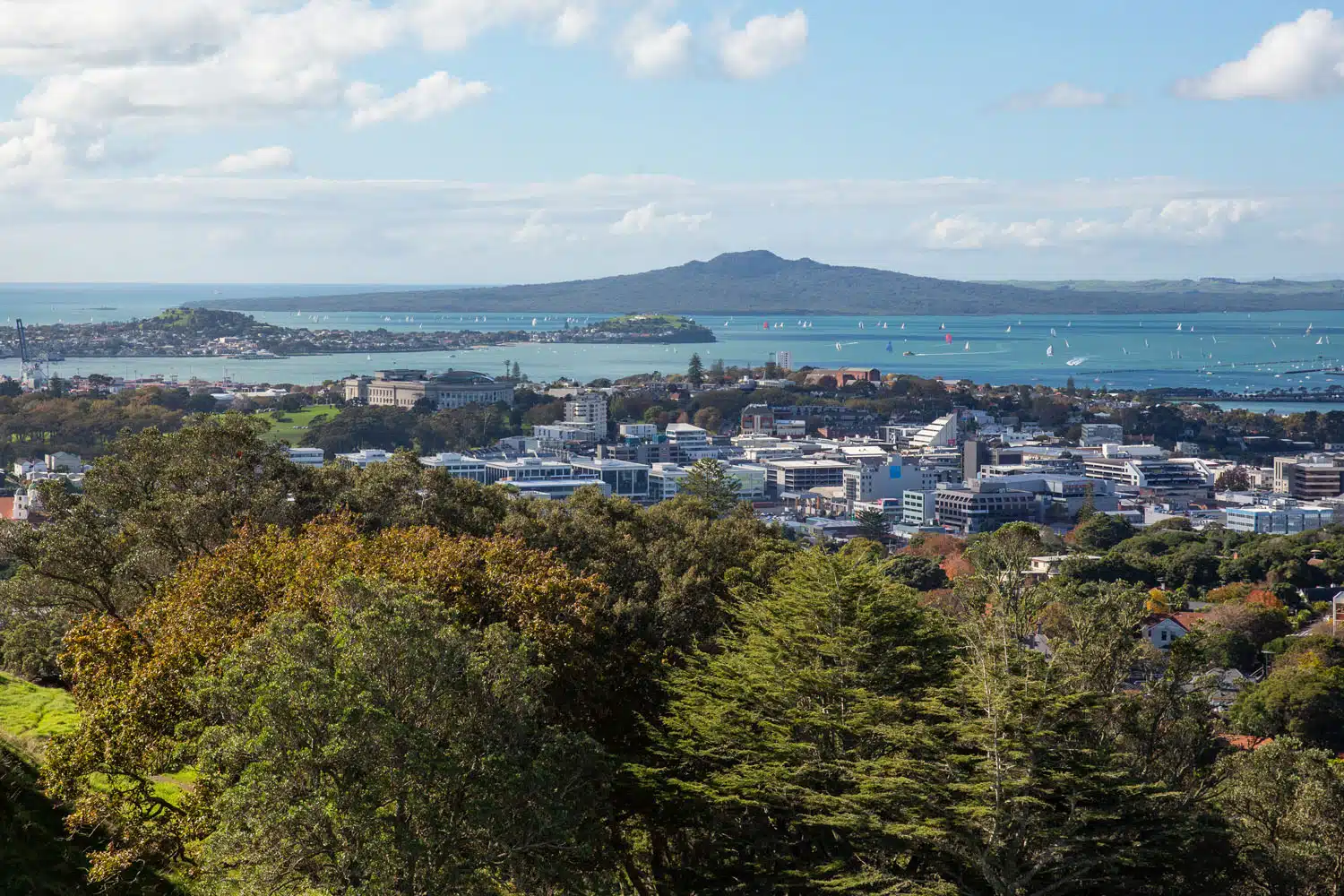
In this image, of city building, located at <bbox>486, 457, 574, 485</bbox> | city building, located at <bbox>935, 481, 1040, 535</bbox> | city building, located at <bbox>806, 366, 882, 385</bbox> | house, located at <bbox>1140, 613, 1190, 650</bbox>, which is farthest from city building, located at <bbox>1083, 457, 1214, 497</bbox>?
city building, located at <bbox>806, 366, 882, 385</bbox>

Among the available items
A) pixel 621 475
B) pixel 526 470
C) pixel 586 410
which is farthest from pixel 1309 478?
pixel 586 410

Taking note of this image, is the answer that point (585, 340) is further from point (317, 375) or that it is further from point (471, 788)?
point (471, 788)

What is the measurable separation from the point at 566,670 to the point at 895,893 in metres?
2.65

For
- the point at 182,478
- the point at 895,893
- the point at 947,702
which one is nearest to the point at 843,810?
the point at 895,893

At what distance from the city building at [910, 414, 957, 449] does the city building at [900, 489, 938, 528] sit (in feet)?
48.8

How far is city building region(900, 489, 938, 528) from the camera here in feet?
166

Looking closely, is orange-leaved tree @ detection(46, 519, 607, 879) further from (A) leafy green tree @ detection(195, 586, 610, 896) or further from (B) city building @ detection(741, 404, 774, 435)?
(B) city building @ detection(741, 404, 774, 435)

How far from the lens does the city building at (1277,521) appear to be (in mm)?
45812

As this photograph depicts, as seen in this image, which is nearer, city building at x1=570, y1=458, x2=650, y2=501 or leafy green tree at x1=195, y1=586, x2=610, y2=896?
leafy green tree at x1=195, y1=586, x2=610, y2=896

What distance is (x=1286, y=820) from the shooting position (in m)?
12.5

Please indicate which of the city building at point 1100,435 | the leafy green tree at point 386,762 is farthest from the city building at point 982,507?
the leafy green tree at point 386,762

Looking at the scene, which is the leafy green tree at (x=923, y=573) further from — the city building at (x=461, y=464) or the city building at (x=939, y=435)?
the city building at (x=939, y=435)

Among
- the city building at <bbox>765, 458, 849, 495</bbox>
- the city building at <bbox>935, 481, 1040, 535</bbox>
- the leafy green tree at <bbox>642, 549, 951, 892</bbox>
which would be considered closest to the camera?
the leafy green tree at <bbox>642, 549, 951, 892</bbox>

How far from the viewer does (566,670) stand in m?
10.2
